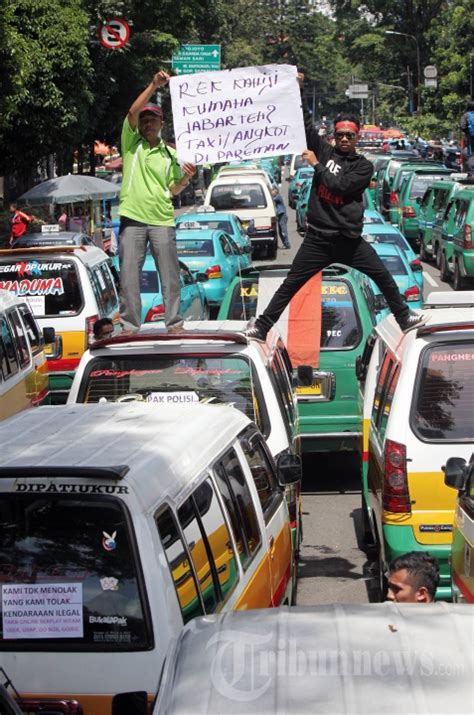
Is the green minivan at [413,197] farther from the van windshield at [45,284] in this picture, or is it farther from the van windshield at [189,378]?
the van windshield at [189,378]

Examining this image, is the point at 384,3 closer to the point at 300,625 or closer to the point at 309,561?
the point at 309,561

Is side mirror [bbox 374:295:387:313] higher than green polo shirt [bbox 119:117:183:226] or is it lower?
lower

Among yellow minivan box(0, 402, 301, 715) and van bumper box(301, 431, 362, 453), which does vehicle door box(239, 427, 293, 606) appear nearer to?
yellow minivan box(0, 402, 301, 715)

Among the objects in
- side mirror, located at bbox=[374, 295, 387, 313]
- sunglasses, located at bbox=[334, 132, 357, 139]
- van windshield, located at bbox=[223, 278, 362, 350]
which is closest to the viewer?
sunglasses, located at bbox=[334, 132, 357, 139]

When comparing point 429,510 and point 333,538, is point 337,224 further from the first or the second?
point 333,538

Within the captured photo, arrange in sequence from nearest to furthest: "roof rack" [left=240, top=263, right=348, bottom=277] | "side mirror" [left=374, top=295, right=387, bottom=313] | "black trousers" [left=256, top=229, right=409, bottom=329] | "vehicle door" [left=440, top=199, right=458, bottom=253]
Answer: "black trousers" [left=256, top=229, right=409, bottom=329], "roof rack" [left=240, top=263, right=348, bottom=277], "side mirror" [left=374, top=295, right=387, bottom=313], "vehicle door" [left=440, top=199, right=458, bottom=253]

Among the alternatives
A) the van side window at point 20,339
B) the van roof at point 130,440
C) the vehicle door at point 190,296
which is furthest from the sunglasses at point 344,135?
the vehicle door at point 190,296

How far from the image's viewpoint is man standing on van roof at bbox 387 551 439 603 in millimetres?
5430

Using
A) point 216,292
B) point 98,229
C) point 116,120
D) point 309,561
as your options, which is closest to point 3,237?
point 98,229

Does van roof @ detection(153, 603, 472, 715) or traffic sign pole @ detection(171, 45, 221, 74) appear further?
traffic sign pole @ detection(171, 45, 221, 74)

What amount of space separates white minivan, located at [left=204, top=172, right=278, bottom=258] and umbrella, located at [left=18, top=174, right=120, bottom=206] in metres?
4.52

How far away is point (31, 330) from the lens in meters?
13.3

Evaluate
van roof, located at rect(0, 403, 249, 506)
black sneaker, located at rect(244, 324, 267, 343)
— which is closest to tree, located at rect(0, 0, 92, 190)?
black sneaker, located at rect(244, 324, 267, 343)

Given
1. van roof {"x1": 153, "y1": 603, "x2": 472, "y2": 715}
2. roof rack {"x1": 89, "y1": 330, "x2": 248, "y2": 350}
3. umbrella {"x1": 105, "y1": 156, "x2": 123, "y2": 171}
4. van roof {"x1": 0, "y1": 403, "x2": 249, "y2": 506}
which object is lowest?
A: umbrella {"x1": 105, "y1": 156, "x2": 123, "y2": 171}
